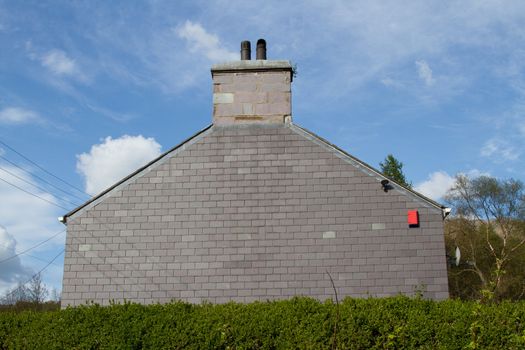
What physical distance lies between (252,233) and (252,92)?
11.1 feet

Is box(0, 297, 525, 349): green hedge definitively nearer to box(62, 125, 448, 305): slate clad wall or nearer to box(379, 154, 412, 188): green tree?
box(62, 125, 448, 305): slate clad wall

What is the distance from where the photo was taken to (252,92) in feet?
42.9

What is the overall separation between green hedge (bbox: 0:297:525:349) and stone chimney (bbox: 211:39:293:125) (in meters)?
4.78

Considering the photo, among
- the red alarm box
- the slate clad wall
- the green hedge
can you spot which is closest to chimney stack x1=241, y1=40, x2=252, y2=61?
the slate clad wall

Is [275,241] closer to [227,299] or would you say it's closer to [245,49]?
[227,299]

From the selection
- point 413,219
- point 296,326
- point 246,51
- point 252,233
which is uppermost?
point 246,51

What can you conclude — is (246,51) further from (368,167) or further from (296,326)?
(296,326)

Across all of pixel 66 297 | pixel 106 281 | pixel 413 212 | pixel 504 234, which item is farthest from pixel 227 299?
pixel 504 234

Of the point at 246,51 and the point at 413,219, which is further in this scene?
the point at 246,51

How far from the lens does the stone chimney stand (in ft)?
42.3

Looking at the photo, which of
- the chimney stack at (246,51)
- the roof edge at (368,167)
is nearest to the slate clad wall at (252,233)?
the roof edge at (368,167)

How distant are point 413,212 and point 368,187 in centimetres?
108

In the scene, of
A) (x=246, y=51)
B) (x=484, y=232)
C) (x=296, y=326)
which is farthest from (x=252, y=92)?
(x=484, y=232)

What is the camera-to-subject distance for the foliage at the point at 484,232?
33094mm
